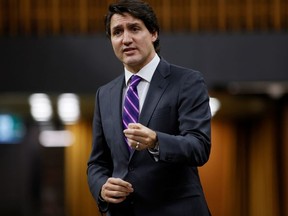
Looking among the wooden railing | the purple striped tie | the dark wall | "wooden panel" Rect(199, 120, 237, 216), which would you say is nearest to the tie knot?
the purple striped tie

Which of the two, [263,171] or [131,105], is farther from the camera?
[263,171]

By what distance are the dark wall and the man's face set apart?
649 cm

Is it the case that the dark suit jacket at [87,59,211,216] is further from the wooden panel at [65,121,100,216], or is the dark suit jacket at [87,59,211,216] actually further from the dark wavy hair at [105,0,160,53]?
the wooden panel at [65,121,100,216]

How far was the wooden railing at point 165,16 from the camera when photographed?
9.02 metres

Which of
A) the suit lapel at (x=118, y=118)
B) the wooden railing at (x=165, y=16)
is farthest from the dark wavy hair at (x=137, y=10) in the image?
the wooden railing at (x=165, y=16)

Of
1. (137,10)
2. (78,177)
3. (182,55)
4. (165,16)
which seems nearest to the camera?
(137,10)

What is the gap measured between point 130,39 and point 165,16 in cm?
702

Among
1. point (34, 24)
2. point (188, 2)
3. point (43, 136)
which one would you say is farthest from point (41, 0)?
point (43, 136)

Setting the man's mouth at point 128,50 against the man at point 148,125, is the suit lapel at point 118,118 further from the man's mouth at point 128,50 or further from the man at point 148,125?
the man's mouth at point 128,50

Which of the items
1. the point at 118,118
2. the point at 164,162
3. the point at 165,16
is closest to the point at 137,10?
the point at 118,118

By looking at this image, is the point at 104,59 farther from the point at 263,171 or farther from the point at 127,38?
the point at 127,38

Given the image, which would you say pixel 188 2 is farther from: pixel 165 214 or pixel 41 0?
pixel 165 214

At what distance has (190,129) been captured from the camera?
6.79ft

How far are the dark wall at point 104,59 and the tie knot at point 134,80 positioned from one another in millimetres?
6458
